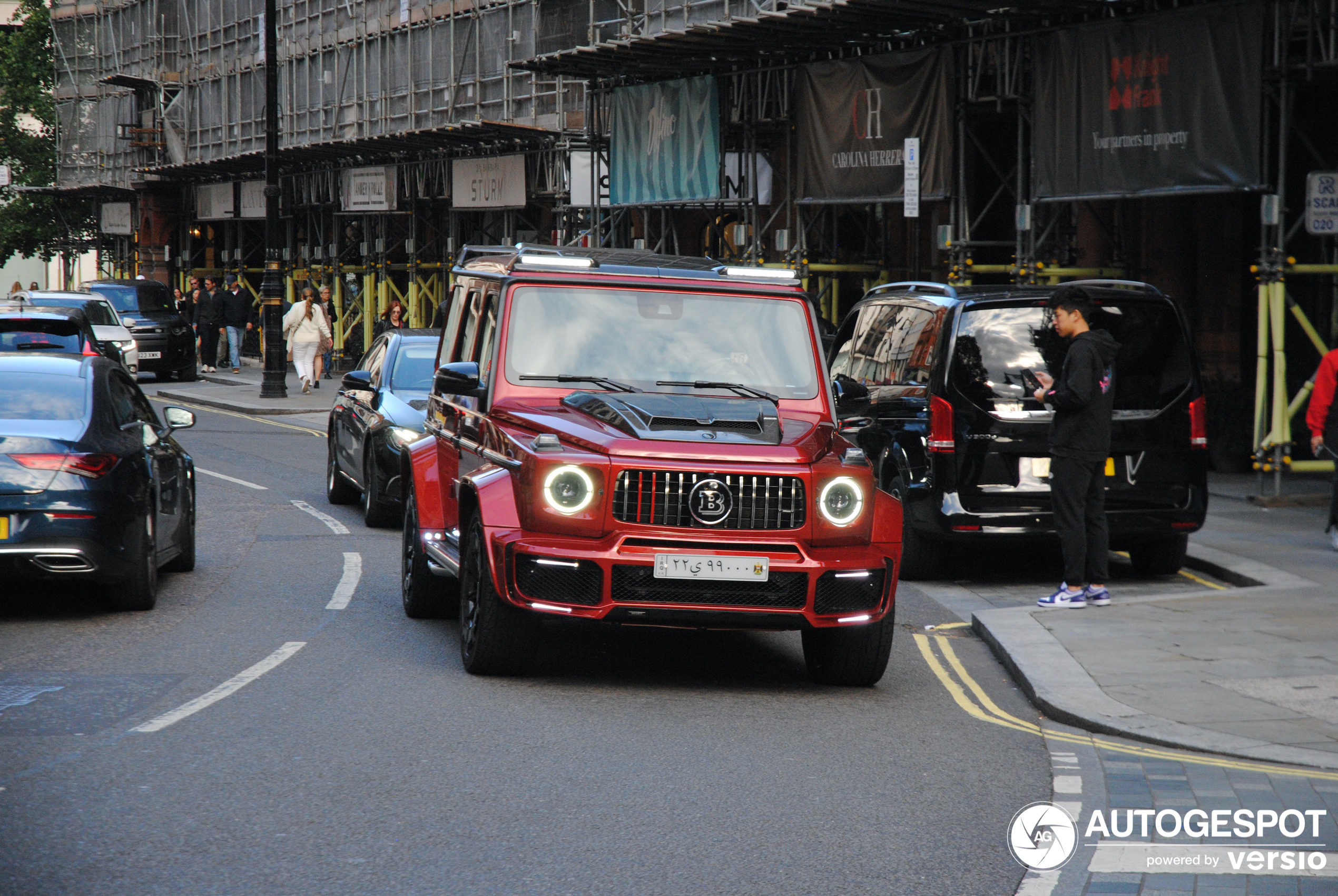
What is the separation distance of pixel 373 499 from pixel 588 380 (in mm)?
5959

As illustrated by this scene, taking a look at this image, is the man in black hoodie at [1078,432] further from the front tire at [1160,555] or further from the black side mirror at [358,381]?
the black side mirror at [358,381]

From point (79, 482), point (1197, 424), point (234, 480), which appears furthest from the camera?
point (234, 480)

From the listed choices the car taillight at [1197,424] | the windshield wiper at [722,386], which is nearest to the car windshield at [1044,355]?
the car taillight at [1197,424]

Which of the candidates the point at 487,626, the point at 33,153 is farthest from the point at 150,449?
the point at 33,153

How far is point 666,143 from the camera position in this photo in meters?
28.2

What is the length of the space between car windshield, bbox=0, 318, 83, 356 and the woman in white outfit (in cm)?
1096

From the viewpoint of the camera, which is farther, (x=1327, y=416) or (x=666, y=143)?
(x=666, y=143)

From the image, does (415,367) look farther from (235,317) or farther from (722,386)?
(235,317)

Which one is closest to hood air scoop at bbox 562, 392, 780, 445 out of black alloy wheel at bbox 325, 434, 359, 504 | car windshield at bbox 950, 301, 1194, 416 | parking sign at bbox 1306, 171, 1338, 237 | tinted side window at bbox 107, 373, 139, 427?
car windshield at bbox 950, 301, 1194, 416

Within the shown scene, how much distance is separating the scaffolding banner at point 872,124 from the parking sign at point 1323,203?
6230 mm

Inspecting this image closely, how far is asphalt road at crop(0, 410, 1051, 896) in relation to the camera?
522cm

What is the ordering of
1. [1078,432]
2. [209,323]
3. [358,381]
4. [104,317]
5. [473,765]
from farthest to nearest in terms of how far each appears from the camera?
[209,323], [104,317], [358,381], [1078,432], [473,765]

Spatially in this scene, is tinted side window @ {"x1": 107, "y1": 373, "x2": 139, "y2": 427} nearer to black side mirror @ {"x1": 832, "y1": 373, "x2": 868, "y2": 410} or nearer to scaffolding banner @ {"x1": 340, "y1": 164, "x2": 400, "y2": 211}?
black side mirror @ {"x1": 832, "y1": 373, "x2": 868, "y2": 410}

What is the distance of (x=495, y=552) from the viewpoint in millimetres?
7703
